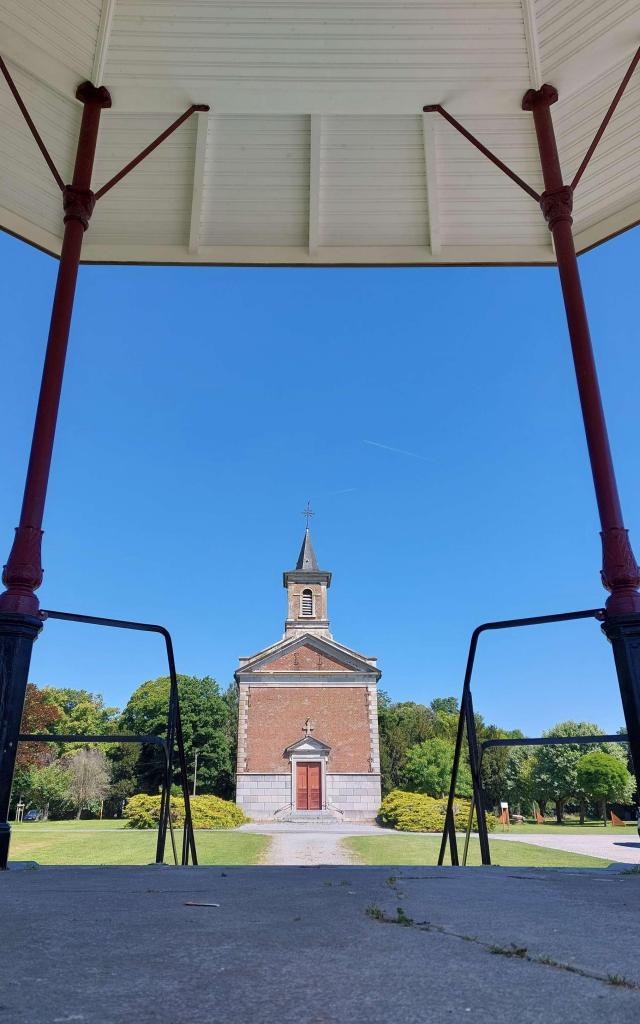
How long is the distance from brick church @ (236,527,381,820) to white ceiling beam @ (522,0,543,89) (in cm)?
2708

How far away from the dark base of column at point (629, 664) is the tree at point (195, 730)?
31389 mm

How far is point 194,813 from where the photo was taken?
2020 cm

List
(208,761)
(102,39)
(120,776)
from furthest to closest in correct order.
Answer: (208,761)
(120,776)
(102,39)

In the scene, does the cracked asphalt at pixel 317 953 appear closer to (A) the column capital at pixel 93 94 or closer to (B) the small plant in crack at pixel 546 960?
(B) the small plant in crack at pixel 546 960

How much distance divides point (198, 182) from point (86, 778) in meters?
28.0

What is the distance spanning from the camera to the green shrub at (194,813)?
63.0 feet

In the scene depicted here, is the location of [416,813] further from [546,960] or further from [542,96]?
[546,960]

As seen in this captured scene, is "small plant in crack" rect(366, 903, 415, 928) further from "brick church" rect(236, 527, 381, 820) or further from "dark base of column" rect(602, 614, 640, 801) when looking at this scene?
"brick church" rect(236, 527, 381, 820)

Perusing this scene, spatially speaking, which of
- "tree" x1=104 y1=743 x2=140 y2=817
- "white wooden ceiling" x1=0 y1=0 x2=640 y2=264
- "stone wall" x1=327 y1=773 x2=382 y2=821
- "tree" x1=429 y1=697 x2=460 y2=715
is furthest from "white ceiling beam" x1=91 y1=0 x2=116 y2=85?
"tree" x1=429 y1=697 x2=460 y2=715

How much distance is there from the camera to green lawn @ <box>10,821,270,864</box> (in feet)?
38.7

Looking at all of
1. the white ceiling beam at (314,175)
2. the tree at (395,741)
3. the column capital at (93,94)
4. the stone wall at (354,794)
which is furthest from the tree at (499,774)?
the column capital at (93,94)

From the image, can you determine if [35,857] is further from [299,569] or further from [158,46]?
[299,569]

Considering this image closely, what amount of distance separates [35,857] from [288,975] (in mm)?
13100

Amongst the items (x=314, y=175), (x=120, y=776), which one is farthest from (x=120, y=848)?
(x=120, y=776)
